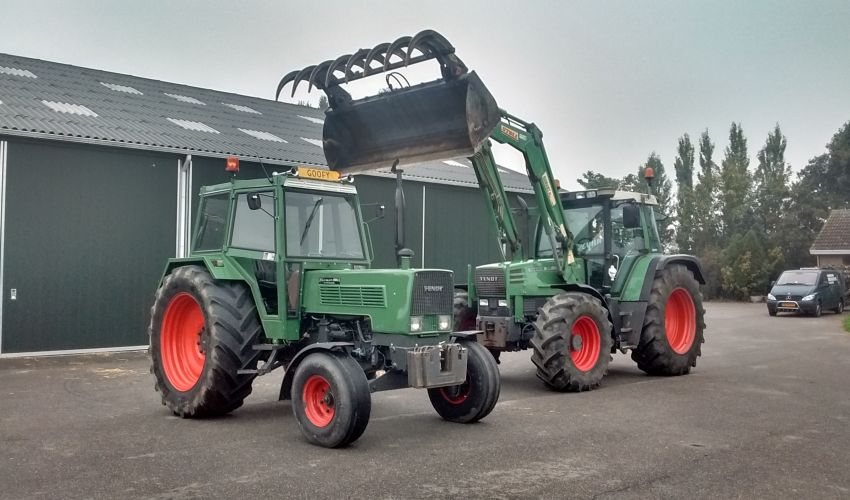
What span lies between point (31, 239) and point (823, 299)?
22101mm

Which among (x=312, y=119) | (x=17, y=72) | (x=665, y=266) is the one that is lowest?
(x=665, y=266)

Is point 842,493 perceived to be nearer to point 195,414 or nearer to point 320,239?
point 320,239

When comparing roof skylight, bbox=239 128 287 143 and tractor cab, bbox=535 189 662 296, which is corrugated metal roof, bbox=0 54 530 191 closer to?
roof skylight, bbox=239 128 287 143

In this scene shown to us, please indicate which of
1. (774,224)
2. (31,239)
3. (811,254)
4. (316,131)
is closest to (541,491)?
(31,239)

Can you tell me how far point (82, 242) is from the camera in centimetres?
1302

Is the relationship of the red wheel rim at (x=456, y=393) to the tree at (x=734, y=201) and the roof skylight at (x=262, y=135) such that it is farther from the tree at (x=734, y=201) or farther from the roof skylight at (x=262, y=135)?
the tree at (x=734, y=201)

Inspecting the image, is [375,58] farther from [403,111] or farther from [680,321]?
[680,321]

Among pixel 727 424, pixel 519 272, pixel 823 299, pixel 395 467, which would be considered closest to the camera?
pixel 395 467

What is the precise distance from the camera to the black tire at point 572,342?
9219 millimetres

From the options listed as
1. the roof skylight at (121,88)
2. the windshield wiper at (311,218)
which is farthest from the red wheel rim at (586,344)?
the roof skylight at (121,88)

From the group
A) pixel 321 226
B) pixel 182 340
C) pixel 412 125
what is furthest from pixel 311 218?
pixel 182 340

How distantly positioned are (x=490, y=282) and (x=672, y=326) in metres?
3.14

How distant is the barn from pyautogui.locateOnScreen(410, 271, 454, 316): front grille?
4.30 meters

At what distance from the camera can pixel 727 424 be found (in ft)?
24.6
